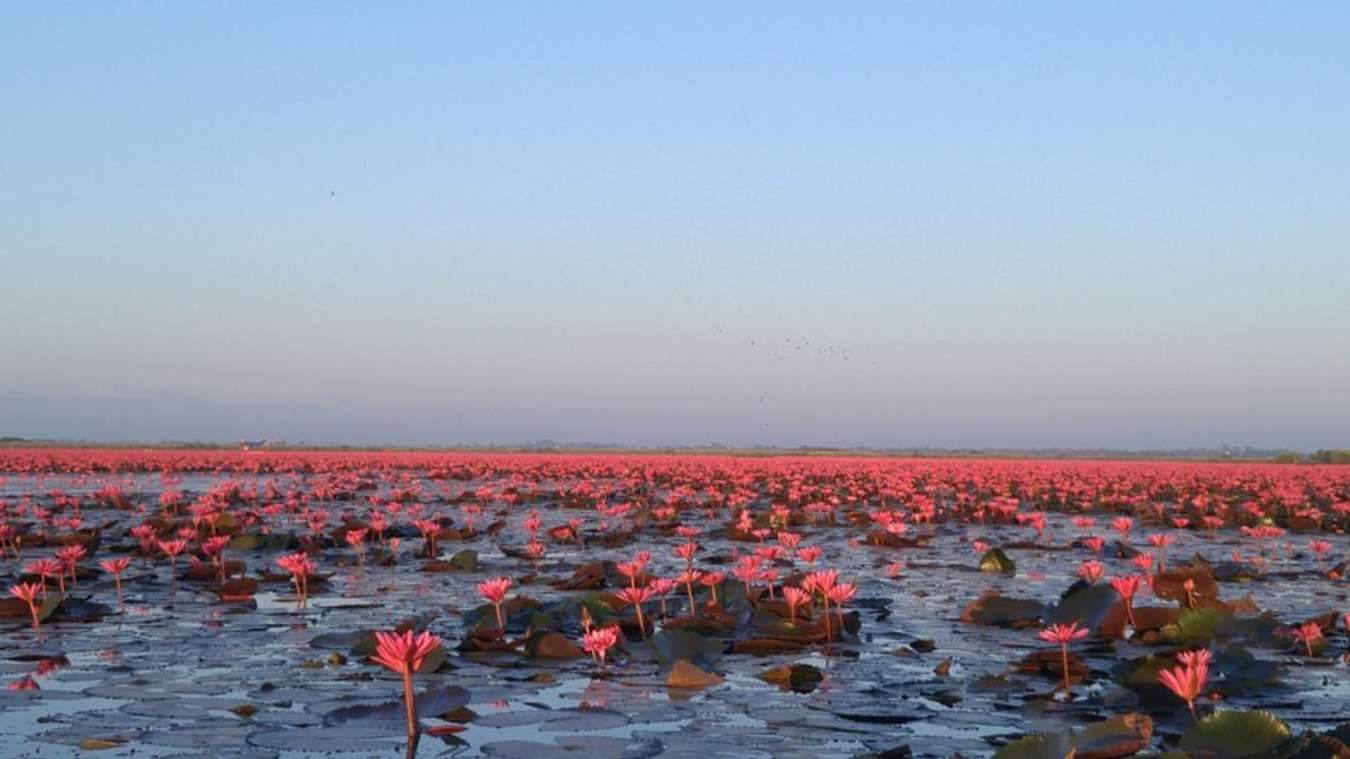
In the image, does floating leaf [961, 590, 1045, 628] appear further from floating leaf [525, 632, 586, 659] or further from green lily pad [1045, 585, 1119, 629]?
floating leaf [525, 632, 586, 659]

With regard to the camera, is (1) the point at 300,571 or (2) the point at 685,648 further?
(1) the point at 300,571

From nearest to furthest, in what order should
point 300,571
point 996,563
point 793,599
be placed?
1. point 793,599
2. point 300,571
3. point 996,563

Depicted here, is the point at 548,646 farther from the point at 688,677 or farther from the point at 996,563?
the point at 996,563

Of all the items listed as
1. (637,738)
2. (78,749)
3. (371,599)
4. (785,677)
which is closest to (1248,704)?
(785,677)

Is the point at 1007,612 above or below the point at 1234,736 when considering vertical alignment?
below

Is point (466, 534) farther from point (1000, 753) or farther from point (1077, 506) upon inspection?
point (1077, 506)

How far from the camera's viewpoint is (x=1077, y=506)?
20.4 m

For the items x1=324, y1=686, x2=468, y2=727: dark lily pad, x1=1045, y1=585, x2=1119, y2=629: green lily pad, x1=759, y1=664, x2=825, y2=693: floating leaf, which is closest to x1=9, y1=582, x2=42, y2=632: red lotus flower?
x1=324, y1=686, x2=468, y2=727: dark lily pad

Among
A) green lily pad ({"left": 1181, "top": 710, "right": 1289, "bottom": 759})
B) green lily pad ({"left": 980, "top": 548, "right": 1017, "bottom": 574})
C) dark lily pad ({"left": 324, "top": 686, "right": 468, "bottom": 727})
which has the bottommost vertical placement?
green lily pad ({"left": 980, "top": 548, "right": 1017, "bottom": 574})

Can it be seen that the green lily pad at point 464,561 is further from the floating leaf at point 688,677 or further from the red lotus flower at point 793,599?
the floating leaf at point 688,677

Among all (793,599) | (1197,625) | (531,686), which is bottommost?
(531,686)

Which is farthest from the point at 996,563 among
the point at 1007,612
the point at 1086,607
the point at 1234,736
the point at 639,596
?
the point at 1234,736

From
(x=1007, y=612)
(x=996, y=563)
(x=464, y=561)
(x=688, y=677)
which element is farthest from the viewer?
(x=996, y=563)

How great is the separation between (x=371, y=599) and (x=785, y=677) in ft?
12.8
